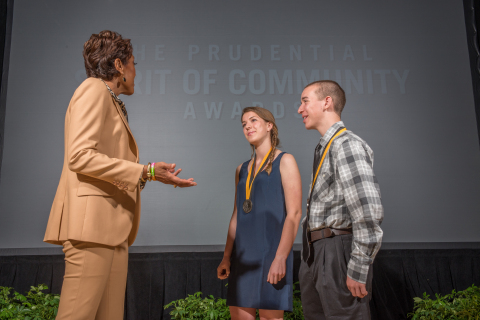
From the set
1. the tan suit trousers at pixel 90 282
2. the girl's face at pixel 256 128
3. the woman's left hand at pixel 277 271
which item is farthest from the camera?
the girl's face at pixel 256 128

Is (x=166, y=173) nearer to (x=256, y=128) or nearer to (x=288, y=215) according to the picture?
(x=288, y=215)

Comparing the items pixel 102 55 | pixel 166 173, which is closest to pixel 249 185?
pixel 166 173

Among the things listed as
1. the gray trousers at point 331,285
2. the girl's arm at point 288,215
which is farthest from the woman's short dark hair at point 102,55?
the gray trousers at point 331,285

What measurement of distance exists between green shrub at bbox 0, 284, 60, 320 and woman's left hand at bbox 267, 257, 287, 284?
2.05m

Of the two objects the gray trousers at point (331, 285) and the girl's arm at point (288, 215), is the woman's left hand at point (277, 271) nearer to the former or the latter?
the girl's arm at point (288, 215)

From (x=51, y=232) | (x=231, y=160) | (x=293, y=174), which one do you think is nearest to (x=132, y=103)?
(x=231, y=160)

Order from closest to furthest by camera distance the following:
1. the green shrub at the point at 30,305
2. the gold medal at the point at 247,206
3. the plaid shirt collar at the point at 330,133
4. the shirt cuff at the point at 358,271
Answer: the shirt cuff at the point at 358,271
the plaid shirt collar at the point at 330,133
the gold medal at the point at 247,206
the green shrub at the point at 30,305

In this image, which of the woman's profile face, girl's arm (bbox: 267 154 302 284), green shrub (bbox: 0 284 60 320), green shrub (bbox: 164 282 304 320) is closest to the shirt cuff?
girl's arm (bbox: 267 154 302 284)

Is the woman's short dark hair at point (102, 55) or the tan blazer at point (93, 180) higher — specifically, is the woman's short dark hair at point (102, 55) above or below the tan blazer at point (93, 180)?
above

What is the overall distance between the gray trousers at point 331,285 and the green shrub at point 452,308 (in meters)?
2.01

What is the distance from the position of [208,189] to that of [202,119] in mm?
740

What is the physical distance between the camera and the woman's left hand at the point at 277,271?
1.79m

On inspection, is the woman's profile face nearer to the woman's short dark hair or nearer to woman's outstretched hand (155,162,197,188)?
the woman's short dark hair

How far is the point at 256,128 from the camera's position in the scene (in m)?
2.21
